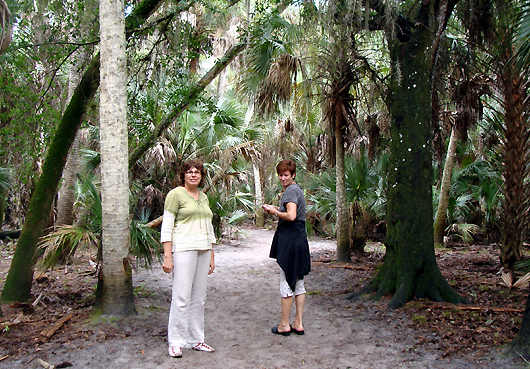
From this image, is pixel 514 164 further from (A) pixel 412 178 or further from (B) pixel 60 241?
(B) pixel 60 241

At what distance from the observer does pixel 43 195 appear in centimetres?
523

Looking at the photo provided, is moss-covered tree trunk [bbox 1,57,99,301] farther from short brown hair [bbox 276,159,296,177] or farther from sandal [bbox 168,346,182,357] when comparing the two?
short brown hair [bbox 276,159,296,177]

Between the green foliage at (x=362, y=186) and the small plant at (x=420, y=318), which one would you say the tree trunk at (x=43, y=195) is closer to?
the small plant at (x=420, y=318)

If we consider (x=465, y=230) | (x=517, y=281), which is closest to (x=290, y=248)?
(x=517, y=281)

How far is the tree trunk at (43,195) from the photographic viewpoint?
203 inches

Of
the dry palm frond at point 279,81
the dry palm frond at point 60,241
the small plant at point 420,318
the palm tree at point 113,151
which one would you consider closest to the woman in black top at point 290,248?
the small plant at point 420,318

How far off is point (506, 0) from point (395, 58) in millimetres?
1820

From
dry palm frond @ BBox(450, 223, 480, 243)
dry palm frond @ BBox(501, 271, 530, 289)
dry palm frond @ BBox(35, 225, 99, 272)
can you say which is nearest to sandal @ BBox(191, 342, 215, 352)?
dry palm frond @ BBox(35, 225, 99, 272)

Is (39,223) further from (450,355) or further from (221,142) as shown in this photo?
(221,142)

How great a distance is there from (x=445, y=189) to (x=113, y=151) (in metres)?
8.97

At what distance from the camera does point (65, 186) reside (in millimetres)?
7887

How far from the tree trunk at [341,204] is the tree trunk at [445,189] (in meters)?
3.49

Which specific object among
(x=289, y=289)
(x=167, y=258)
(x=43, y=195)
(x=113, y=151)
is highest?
(x=113, y=151)

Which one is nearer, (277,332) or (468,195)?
(277,332)
